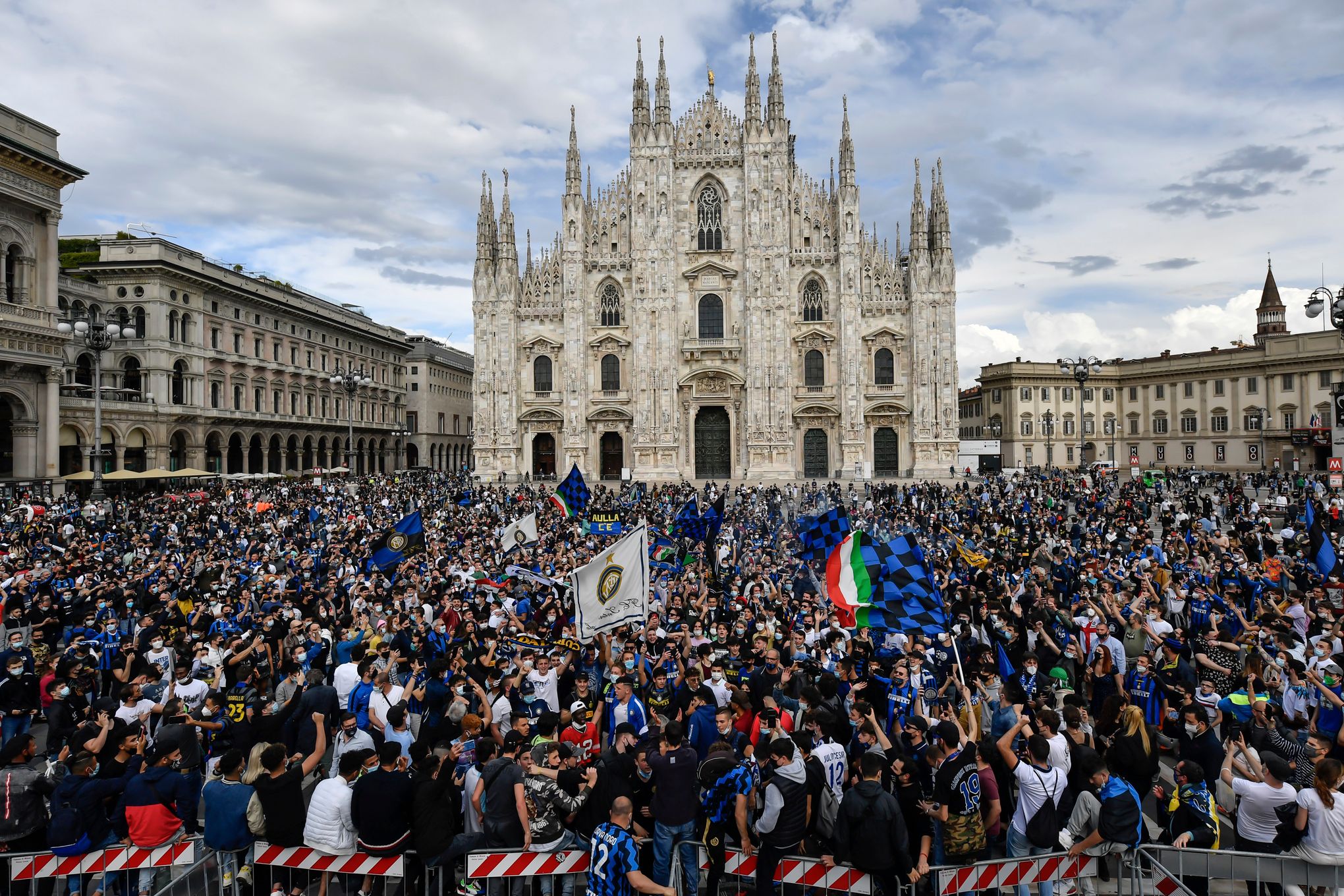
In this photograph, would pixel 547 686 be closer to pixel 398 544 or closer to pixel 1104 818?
pixel 1104 818

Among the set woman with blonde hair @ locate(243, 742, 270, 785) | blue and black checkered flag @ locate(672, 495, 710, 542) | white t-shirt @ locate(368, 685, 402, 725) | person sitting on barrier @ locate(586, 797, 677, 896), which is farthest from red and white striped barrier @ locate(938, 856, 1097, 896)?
blue and black checkered flag @ locate(672, 495, 710, 542)

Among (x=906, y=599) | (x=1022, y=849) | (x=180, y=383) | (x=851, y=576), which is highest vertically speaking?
(x=180, y=383)

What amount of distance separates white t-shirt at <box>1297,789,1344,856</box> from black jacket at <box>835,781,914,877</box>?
2.69 metres

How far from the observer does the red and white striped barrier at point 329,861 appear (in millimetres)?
5656

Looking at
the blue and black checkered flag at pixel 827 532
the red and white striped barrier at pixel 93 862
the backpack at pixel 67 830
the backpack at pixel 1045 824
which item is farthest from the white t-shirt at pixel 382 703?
the blue and black checkered flag at pixel 827 532

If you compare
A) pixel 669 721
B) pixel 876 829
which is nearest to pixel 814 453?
pixel 669 721

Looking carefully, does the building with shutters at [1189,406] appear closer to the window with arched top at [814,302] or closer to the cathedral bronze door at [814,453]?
the cathedral bronze door at [814,453]

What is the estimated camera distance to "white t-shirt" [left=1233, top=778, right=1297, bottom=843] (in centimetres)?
546

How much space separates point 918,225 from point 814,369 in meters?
10.5

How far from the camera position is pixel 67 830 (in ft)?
18.3

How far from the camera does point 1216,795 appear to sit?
6.62 m

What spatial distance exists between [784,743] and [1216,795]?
409cm

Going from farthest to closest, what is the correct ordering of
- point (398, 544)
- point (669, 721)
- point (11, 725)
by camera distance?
point (398, 544)
point (11, 725)
point (669, 721)

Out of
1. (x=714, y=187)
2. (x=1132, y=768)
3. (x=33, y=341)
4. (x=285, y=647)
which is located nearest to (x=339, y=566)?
(x=285, y=647)
